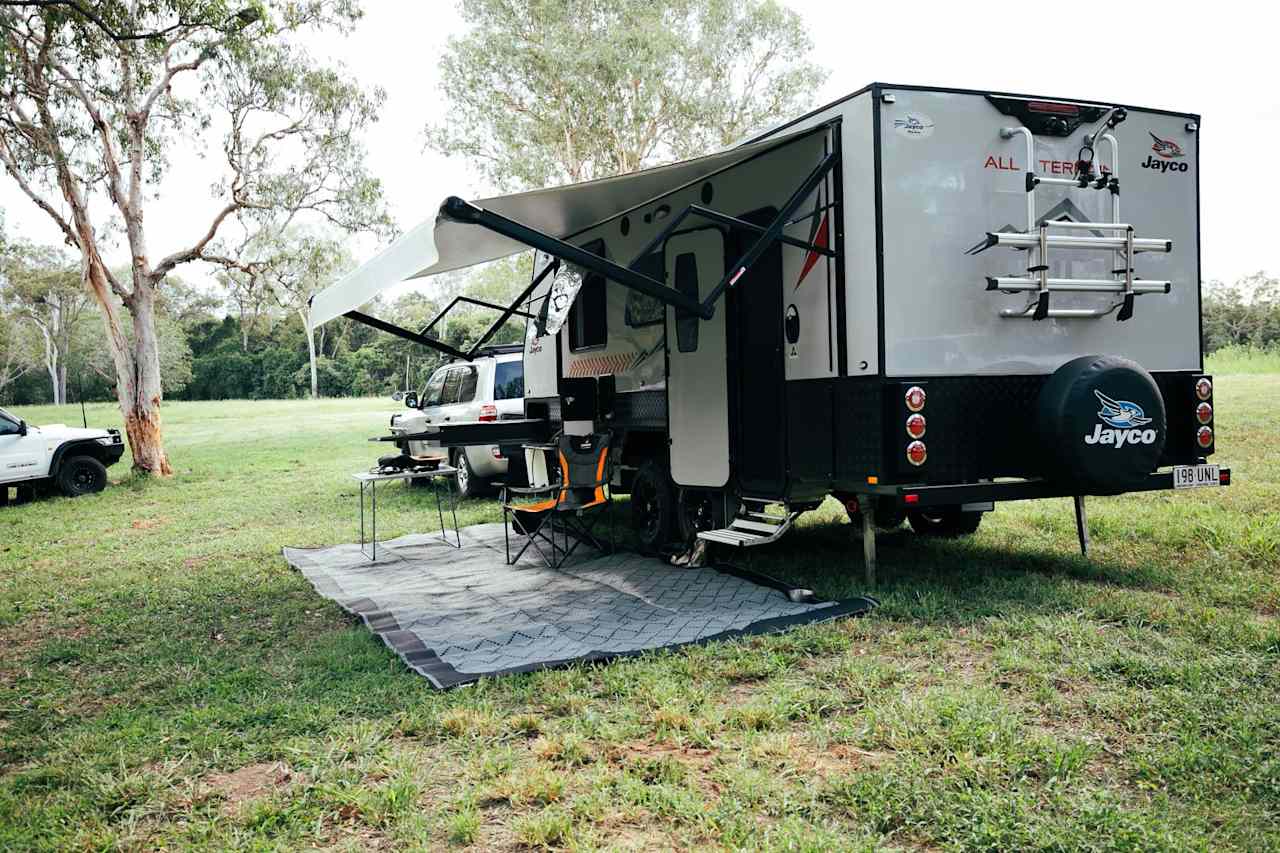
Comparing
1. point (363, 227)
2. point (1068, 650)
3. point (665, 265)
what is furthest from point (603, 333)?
point (363, 227)

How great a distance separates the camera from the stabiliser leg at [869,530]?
5441mm

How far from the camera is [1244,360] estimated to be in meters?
20.3

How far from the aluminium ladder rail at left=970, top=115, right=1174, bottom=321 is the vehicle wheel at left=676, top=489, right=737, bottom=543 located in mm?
2399

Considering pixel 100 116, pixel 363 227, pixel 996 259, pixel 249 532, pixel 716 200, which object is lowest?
pixel 249 532

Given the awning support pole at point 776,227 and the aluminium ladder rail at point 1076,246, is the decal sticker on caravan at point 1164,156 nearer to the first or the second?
the aluminium ladder rail at point 1076,246

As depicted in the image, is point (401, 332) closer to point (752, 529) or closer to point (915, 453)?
point (752, 529)

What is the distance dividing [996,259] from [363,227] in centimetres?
1354

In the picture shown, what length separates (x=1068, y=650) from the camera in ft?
14.0

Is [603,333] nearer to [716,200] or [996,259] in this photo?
[716,200]

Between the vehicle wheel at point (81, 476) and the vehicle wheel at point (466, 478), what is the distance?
234 inches

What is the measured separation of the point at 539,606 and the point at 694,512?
161cm

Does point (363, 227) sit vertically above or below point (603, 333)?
above

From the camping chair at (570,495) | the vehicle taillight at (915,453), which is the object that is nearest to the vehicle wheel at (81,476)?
the camping chair at (570,495)

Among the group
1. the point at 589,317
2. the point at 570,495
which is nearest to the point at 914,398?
the point at 570,495
